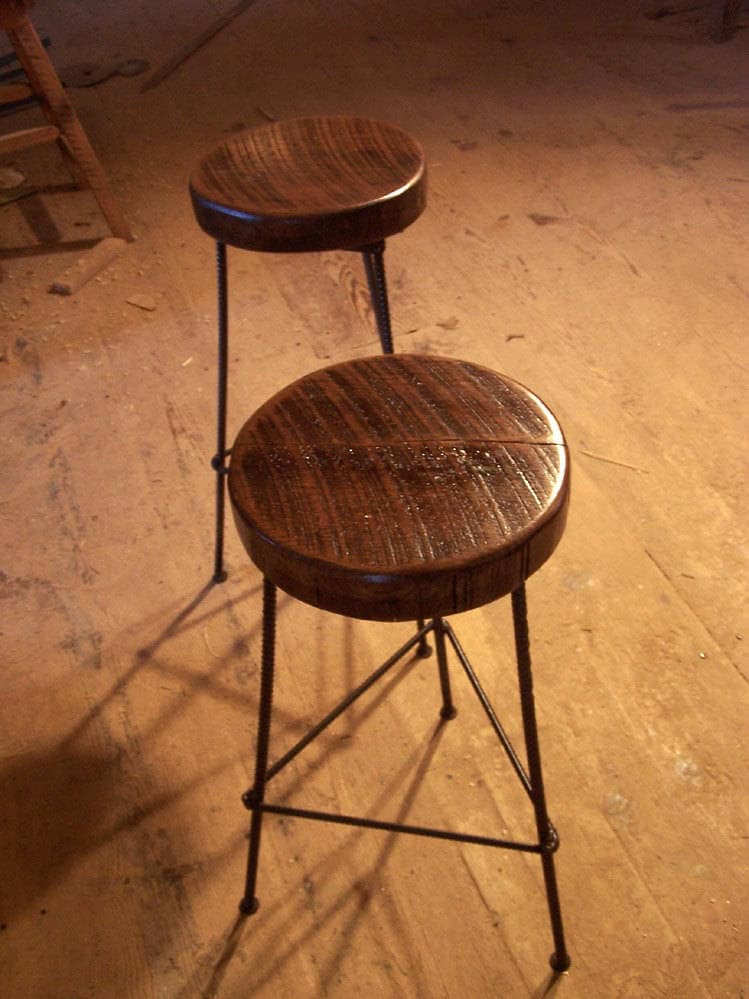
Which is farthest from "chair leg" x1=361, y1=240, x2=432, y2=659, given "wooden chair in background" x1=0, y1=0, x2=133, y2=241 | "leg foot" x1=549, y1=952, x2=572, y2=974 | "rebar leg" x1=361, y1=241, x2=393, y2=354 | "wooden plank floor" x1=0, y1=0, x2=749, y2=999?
"wooden chair in background" x1=0, y1=0, x2=133, y2=241

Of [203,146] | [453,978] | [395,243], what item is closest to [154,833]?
[453,978]

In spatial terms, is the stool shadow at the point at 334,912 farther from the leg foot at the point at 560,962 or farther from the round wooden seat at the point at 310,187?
the round wooden seat at the point at 310,187

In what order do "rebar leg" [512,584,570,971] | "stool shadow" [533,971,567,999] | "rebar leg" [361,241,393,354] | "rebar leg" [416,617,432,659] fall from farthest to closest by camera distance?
"rebar leg" [416,617,432,659] → "rebar leg" [361,241,393,354] → "stool shadow" [533,971,567,999] → "rebar leg" [512,584,570,971]

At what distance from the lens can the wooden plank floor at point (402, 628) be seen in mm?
1308

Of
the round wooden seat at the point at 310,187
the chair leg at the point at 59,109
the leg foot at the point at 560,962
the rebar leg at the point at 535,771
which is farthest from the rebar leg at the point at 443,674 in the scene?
the chair leg at the point at 59,109

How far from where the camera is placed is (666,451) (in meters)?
2.01

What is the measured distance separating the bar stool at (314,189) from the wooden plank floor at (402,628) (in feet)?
2.16

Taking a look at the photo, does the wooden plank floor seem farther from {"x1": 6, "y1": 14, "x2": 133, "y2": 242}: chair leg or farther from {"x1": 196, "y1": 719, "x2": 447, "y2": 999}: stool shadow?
{"x1": 6, "y1": 14, "x2": 133, "y2": 242}: chair leg

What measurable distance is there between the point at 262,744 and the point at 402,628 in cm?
62

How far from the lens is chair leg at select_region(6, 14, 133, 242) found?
8.43ft

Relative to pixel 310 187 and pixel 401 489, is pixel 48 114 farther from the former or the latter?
pixel 401 489

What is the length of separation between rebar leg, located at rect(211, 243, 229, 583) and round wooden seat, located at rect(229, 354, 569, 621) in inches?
17.6

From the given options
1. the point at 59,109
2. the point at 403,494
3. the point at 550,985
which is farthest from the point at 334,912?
the point at 59,109

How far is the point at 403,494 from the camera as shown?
3.10ft
